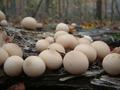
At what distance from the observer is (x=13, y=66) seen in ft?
7.97

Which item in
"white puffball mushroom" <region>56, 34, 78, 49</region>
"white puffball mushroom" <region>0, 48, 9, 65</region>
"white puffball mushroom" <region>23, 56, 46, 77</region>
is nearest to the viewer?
"white puffball mushroom" <region>23, 56, 46, 77</region>

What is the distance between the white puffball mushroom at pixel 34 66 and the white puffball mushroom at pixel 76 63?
0.19 meters

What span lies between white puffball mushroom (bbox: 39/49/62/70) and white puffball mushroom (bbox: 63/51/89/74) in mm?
84

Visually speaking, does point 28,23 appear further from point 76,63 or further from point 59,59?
point 76,63

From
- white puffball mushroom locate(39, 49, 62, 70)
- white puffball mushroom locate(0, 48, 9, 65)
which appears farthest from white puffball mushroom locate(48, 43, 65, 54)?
white puffball mushroom locate(0, 48, 9, 65)

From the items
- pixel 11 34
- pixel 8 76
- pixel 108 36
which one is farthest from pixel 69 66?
pixel 108 36

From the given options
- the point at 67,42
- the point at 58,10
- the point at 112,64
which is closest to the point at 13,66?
the point at 67,42

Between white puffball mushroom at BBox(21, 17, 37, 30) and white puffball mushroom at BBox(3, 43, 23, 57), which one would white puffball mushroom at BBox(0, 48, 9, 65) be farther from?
white puffball mushroom at BBox(21, 17, 37, 30)

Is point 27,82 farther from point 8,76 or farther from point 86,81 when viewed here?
point 86,81

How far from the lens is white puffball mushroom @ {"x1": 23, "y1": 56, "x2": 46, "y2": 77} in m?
2.38

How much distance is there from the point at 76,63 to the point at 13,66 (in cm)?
53

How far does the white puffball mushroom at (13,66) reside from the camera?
7.97 ft

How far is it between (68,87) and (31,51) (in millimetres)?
670

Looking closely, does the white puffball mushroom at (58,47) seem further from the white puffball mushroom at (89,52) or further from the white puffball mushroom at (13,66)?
the white puffball mushroom at (13,66)
